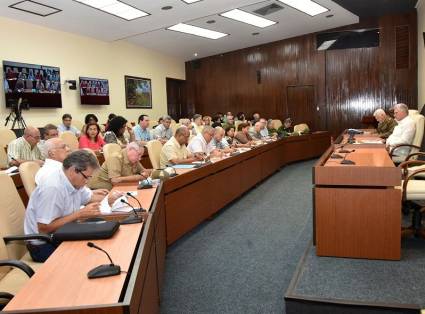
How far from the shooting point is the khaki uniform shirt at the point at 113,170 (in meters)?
3.77

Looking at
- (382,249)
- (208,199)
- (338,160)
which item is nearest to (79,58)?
(208,199)

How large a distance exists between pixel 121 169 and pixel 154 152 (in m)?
1.03

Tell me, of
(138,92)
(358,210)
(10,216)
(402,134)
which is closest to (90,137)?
(10,216)

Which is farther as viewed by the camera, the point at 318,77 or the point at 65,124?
the point at 318,77

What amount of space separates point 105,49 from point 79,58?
3.07 ft

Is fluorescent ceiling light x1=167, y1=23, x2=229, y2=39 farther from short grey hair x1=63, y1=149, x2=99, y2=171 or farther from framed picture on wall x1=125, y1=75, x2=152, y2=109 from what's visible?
short grey hair x1=63, y1=149, x2=99, y2=171

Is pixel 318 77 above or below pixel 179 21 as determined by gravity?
below

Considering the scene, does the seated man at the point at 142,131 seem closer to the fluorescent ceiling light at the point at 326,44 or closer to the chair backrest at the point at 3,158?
the chair backrest at the point at 3,158

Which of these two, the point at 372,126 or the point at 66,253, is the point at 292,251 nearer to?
the point at 66,253

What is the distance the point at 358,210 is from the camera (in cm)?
315

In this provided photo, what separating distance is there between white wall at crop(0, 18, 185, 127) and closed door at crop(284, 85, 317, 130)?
4.03 meters

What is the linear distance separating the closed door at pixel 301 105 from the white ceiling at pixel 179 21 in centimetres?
167

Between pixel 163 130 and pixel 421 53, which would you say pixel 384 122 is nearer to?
pixel 421 53

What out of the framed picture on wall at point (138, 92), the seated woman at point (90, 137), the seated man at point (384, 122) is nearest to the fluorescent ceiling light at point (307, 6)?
the seated man at point (384, 122)
